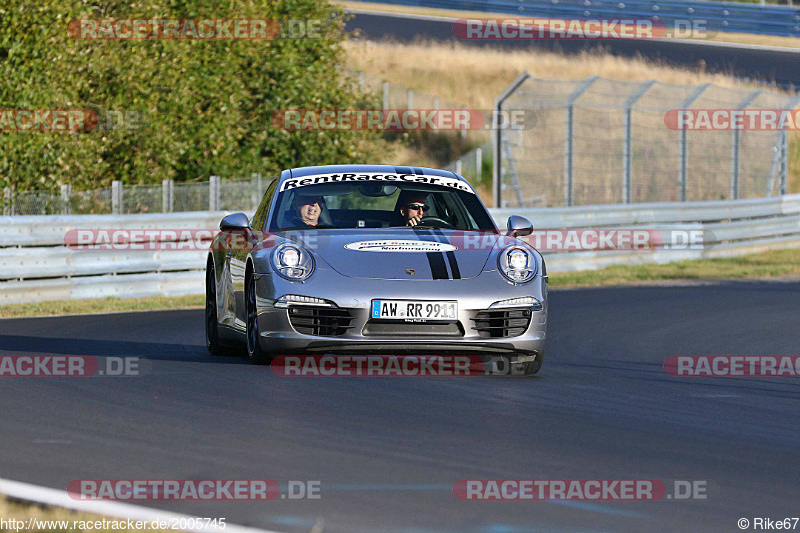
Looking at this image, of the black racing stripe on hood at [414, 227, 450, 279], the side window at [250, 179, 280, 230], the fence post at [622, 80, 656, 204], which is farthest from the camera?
the fence post at [622, 80, 656, 204]

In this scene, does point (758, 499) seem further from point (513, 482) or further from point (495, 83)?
point (495, 83)

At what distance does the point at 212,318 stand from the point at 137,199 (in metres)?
8.88

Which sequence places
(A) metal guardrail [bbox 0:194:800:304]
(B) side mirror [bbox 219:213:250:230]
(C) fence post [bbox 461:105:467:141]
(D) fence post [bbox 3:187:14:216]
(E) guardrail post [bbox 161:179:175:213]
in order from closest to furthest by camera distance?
(B) side mirror [bbox 219:213:250:230], (A) metal guardrail [bbox 0:194:800:304], (D) fence post [bbox 3:187:14:216], (E) guardrail post [bbox 161:179:175:213], (C) fence post [bbox 461:105:467:141]

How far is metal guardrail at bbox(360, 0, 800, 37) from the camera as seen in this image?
135ft

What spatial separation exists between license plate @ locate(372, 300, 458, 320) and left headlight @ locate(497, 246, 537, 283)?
497 mm

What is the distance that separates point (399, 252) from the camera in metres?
9.23

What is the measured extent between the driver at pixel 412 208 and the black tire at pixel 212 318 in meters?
1.73

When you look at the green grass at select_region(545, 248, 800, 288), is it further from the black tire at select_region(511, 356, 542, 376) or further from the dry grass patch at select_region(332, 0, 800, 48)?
the dry grass patch at select_region(332, 0, 800, 48)

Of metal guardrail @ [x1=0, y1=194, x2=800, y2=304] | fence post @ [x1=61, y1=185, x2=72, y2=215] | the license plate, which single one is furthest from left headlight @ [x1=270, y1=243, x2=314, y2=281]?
fence post @ [x1=61, y1=185, x2=72, y2=215]

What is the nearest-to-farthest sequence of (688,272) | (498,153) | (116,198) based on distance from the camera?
(116,198)
(688,272)
(498,153)

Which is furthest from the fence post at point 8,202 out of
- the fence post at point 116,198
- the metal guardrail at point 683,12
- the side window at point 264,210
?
the metal guardrail at point 683,12

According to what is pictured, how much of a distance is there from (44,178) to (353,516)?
661 inches

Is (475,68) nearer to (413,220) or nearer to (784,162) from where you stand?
(784,162)

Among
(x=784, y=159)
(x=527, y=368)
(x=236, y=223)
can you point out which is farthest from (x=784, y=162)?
(x=236, y=223)
